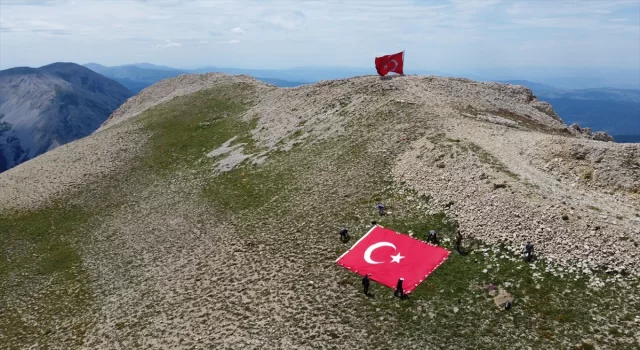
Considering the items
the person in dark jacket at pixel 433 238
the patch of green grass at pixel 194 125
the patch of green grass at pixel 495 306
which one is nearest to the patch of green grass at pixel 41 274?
the patch of green grass at pixel 194 125

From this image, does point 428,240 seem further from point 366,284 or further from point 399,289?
point 366,284

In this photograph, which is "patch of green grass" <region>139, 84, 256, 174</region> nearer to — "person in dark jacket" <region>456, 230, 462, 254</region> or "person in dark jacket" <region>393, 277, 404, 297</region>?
"person in dark jacket" <region>456, 230, 462, 254</region>

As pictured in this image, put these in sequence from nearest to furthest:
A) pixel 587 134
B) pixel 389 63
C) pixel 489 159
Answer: pixel 489 159 < pixel 587 134 < pixel 389 63

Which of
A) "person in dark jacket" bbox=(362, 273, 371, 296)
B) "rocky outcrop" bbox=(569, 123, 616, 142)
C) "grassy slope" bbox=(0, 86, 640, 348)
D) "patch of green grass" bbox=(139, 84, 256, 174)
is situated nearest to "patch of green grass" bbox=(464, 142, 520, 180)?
"grassy slope" bbox=(0, 86, 640, 348)

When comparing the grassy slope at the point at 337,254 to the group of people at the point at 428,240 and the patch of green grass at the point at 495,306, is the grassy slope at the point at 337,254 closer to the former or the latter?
the patch of green grass at the point at 495,306

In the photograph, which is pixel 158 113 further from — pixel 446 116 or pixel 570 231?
pixel 570 231

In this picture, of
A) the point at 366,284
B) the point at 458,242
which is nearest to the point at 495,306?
the point at 458,242
